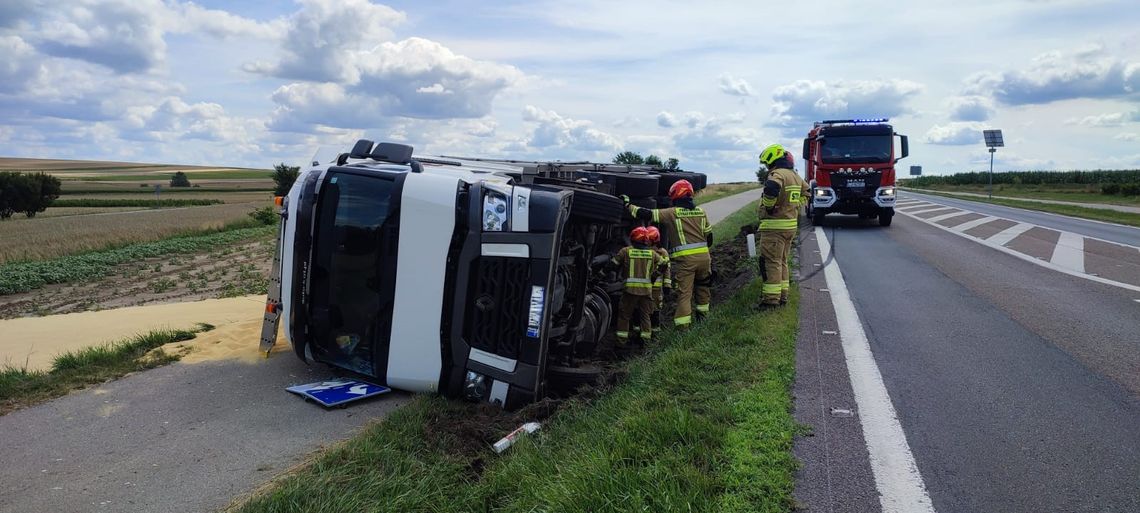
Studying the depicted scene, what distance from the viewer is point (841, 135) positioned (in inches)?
664

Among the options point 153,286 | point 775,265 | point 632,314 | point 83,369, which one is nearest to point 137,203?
point 153,286

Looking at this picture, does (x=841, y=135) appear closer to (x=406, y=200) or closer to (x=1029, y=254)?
(x=1029, y=254)

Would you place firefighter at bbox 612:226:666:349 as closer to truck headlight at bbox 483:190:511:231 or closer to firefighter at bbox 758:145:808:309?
firefighter at bbox 758:145:808:309

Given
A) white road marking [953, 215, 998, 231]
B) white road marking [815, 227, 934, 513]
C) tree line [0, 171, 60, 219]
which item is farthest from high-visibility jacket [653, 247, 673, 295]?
tree line [0, 171, 60, 219]

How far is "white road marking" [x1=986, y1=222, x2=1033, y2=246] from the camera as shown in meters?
13.4

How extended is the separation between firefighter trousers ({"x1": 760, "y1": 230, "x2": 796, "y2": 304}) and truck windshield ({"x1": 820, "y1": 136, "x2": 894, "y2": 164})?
10.4 m

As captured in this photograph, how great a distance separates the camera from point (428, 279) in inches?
203

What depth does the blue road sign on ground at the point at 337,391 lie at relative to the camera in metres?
5.30

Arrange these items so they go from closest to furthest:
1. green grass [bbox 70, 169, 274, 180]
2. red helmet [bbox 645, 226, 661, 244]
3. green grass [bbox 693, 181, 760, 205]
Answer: red helmet [bbox 645, 226, 661, 244]
green grass [bbox 693, 181, 760, 205]
green grass [bbox 70, 169, 274, 180]

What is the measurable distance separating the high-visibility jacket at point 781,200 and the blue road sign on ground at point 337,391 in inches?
166

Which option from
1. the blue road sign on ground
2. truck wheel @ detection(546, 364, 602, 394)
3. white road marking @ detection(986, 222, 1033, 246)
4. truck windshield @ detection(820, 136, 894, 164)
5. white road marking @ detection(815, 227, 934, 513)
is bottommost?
the blue road sign on ground

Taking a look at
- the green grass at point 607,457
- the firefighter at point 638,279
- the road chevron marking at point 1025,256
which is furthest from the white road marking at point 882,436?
the road chevron marking at point 1025,256

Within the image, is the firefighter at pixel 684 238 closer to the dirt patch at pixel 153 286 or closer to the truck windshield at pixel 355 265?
the truck windshield at pixel 355 265

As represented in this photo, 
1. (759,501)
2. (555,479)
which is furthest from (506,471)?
(759,501)
